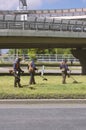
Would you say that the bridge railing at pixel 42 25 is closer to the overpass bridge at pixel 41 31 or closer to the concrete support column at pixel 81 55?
the overpass bridge at pixel 41 31
